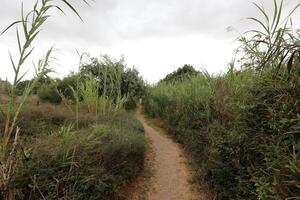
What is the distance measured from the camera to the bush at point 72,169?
3346mm

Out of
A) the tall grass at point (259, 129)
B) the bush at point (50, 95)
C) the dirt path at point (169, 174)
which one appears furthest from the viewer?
the bush at point (50, 95)

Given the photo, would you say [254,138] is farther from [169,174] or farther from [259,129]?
[169,174]

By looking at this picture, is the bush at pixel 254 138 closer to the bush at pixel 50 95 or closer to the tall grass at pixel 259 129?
the tall grass at pixel 259 129

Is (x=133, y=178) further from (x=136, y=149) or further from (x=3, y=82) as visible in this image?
(x=3, y=82)

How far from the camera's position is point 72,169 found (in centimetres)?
364

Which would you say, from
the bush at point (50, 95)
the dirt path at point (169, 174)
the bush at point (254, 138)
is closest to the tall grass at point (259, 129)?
the bush at point (254, 138)

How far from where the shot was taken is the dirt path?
193 inches

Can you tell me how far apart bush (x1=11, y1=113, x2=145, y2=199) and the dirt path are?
0.79 meters

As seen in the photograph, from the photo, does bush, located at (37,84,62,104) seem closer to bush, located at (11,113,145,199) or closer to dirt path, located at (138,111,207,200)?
dirt path, located at (138,111,207,200)

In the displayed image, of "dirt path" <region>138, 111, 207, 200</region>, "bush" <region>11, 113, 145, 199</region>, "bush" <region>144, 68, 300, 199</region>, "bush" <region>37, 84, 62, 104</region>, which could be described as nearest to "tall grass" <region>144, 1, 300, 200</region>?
"bush" <region>144, 68, 300, 199</region>

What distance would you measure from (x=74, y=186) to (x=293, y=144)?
109 inches

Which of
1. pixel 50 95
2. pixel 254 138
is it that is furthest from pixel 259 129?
pixel 50 95

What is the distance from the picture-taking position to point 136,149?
5586mm

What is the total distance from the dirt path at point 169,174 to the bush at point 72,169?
79cm
